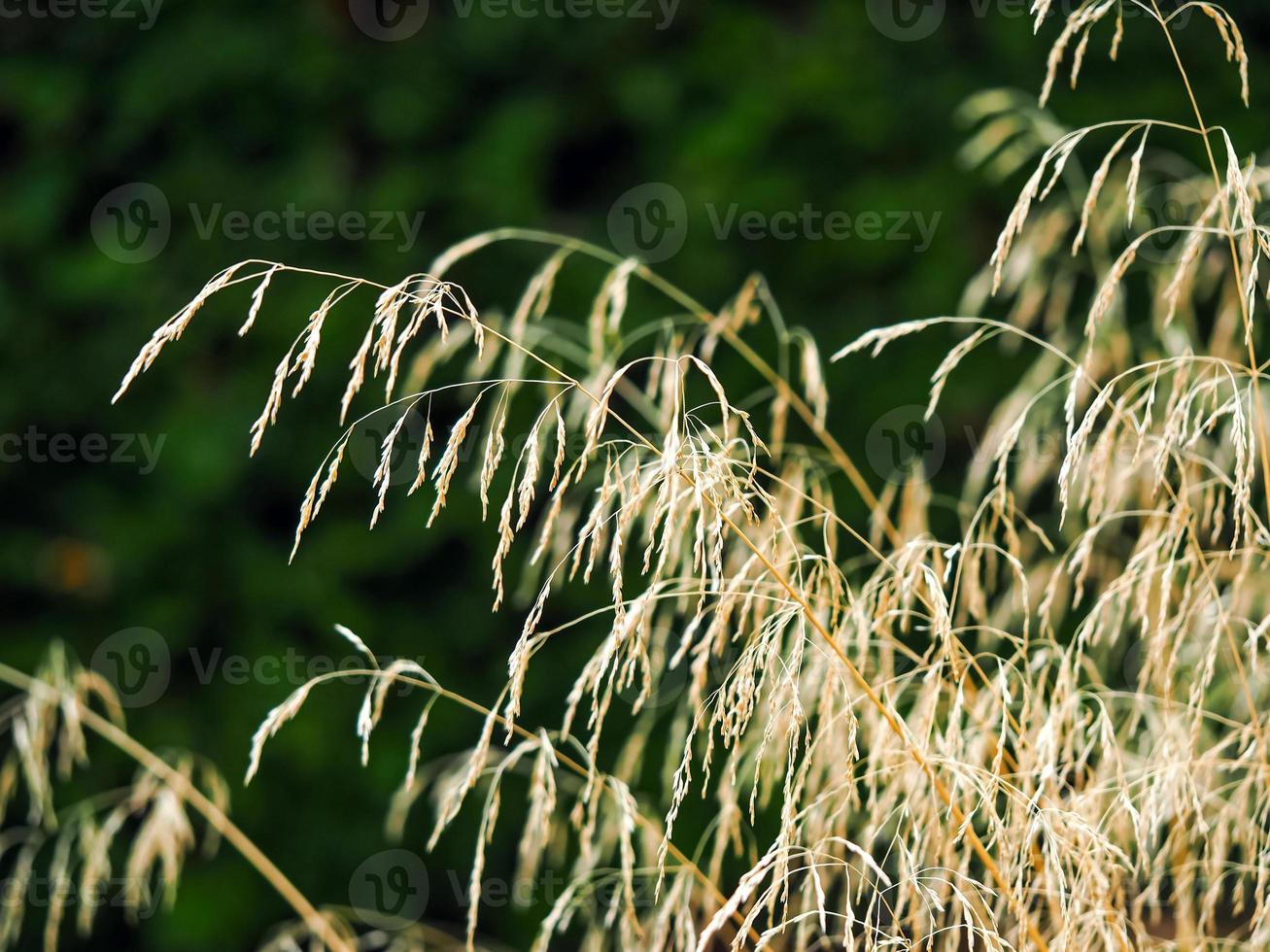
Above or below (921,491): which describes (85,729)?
below

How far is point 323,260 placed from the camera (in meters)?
2.42

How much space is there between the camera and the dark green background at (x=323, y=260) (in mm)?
2350

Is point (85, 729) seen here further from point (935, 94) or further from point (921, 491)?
point (935, 94)

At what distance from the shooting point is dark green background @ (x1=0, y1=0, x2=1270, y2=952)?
2.35 metres

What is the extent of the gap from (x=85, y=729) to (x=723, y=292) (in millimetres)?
1500

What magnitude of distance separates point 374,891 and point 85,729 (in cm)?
63

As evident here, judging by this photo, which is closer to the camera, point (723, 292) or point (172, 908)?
point (172, 908)

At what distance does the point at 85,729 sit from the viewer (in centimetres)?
233

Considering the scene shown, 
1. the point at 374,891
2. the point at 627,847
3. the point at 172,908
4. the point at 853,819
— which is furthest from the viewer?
the point at 374,891

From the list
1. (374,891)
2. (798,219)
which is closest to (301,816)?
(374,891)

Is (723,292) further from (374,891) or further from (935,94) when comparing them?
(374,891)

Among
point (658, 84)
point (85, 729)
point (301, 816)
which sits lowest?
point (301, 816)

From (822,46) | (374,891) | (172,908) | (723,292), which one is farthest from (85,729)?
(822,46)

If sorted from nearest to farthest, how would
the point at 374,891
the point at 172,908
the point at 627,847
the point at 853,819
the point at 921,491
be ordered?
the point at 627,847
the point at 921,491
the point at 853,819
the point at 172,908
the point at 374,891
